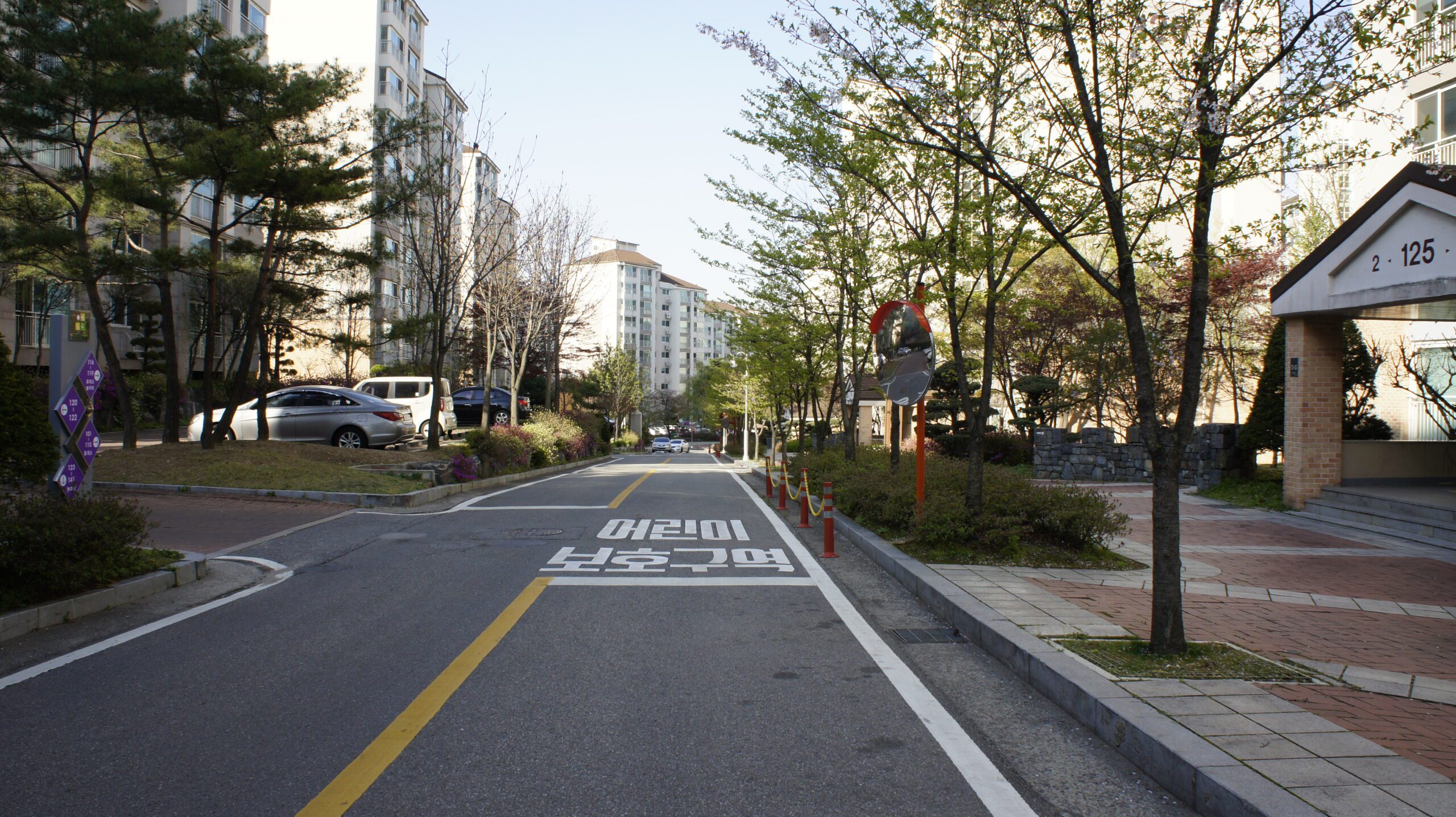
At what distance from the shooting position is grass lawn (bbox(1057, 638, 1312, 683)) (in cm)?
464

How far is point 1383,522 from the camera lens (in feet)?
37.6

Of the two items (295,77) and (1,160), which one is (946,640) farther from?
(1,160)

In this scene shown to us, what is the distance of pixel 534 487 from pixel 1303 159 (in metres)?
15.0

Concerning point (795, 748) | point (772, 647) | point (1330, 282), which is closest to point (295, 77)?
point (772, 647)

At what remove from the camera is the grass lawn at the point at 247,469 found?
14.1 metres

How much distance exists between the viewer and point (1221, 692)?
435 cm

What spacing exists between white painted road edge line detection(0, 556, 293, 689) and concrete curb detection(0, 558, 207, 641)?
597mm

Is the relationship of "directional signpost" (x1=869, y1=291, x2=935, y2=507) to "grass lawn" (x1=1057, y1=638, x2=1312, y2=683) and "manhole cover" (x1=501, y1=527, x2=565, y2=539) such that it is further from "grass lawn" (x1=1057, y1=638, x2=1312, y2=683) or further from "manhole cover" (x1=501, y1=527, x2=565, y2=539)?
"manhole cover" (x1=501, y1=527, x2=565, y2=539)

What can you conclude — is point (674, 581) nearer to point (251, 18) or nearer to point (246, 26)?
point (246, 26)

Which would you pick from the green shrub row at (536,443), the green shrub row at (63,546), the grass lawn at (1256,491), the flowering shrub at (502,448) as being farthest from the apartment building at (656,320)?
the green shrub row at (63,546)

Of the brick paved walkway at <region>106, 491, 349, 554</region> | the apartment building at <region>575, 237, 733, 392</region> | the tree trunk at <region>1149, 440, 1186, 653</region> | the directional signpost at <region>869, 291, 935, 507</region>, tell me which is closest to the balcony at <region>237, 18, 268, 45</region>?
the brick paved walkway at <region>106, 491, 349, 554</region>

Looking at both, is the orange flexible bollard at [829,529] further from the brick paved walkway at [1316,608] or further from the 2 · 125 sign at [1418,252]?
the 2 · 125 sign at [1418,252]

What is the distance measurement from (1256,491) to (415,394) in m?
21.5

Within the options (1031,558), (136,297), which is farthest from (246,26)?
(1031,558)
